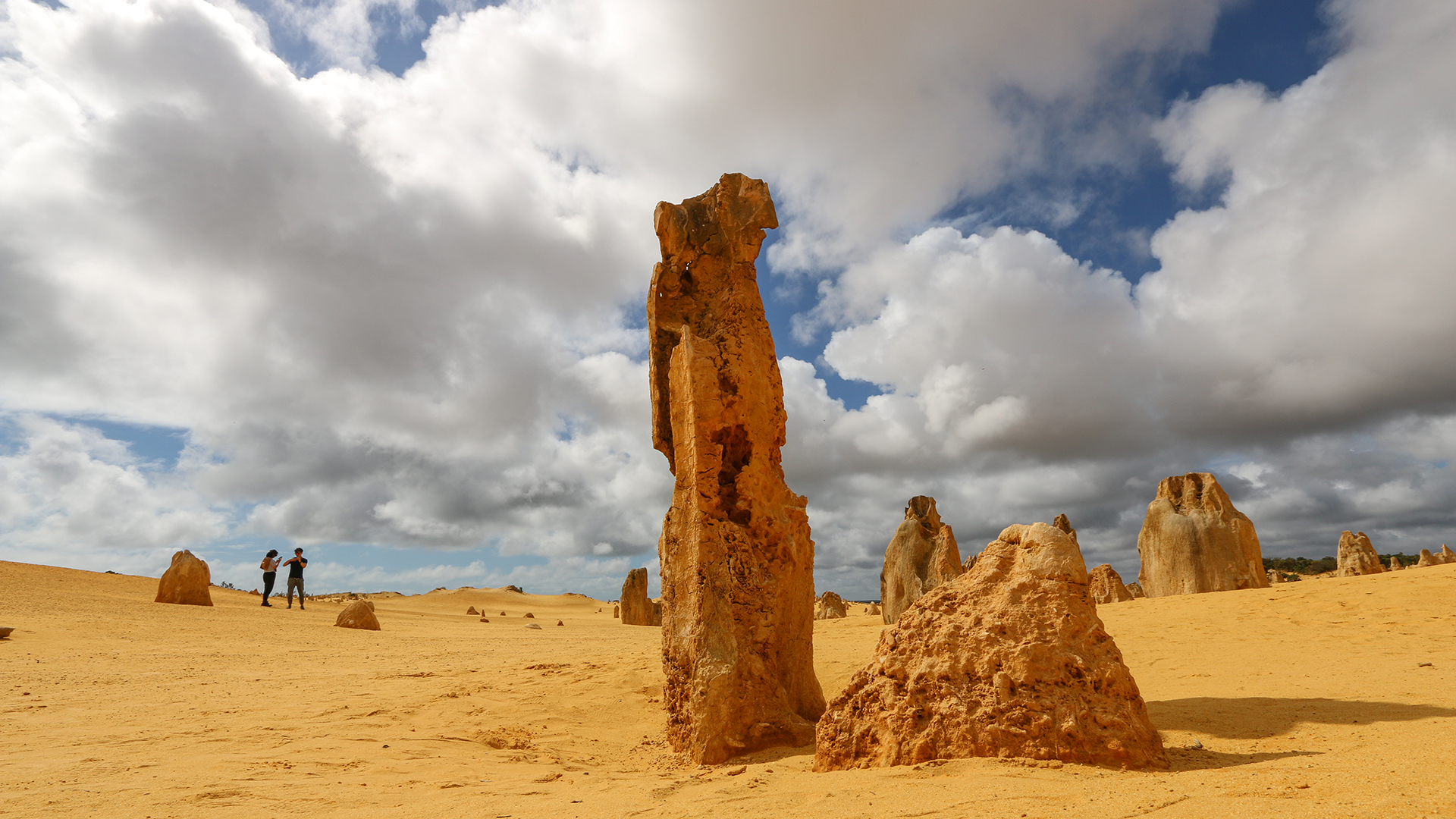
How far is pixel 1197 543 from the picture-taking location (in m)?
15.1

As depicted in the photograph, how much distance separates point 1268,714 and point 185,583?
19.2m

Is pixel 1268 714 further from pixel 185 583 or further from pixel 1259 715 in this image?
pixel 185 583

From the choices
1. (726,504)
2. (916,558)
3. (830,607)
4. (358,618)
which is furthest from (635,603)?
(726,504)

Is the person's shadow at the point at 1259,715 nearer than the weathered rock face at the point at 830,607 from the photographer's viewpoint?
Yes

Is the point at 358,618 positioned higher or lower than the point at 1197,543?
lower

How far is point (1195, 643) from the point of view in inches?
360

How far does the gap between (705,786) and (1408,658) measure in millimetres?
7280

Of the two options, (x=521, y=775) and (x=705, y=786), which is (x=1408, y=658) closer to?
(x=705, y=786)

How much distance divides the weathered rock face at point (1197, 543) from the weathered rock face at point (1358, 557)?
277 inches

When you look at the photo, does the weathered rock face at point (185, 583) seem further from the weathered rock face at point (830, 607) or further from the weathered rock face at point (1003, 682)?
the weathered rock face at point (1003, 682)

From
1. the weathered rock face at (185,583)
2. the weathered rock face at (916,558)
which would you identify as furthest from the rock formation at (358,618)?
the weathered rock face at (916,558)

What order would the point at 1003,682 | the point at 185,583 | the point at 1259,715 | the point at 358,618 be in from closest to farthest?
the point at 1003,682, the point at 1259,715, the point at 358,618, the point at 185,583

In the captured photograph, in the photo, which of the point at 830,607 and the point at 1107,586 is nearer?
the point at 1107,586

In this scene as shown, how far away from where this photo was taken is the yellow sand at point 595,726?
11.4 feet
